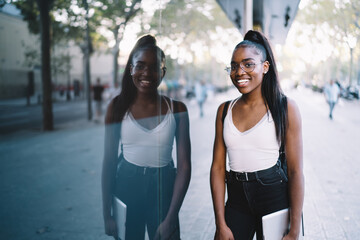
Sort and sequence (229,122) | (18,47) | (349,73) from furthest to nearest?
(18,47) < (349,73) < (229,122)

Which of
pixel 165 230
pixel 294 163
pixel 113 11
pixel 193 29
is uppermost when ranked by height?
pixel 113 11

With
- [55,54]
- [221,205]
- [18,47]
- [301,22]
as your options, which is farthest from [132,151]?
[55,54]

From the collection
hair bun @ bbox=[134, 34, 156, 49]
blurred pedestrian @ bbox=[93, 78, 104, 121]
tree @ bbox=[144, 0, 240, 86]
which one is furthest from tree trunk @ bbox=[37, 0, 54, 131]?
hair bun @ bbox=[134, 34, 156, 49]

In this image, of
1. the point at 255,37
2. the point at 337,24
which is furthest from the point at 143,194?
the point at 337,24

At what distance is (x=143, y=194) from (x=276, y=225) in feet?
2.61

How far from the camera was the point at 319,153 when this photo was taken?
2.31 m

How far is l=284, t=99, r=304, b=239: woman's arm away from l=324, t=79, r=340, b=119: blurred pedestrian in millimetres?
658

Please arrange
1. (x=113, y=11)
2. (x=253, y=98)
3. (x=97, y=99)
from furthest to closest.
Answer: (x=97, y=99)
(x=113, y=11)
(x=253, y=98)

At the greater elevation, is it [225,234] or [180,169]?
[180,169]

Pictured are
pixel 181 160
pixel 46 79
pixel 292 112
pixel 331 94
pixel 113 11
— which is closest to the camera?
pixel 292 112

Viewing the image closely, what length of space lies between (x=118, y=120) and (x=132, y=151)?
8.1 inches

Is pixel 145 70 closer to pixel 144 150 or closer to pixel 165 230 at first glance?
pixel 144 150

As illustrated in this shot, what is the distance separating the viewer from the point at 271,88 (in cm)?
185

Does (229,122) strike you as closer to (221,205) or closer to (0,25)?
(221,205)
